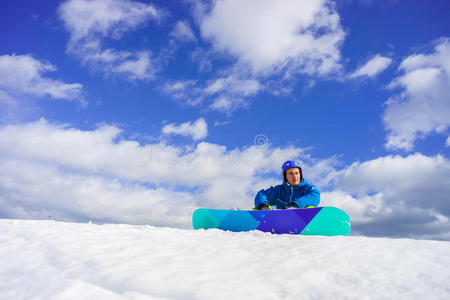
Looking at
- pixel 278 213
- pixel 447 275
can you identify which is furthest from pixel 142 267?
pixel 278 213

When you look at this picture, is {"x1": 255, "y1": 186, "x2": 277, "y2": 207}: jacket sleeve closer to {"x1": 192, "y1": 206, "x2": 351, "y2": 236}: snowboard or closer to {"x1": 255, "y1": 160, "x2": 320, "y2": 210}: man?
{"x1": 255, "y1": 160, "x2": 320, "y2": 210}: man

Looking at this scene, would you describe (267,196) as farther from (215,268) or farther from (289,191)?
(215,268)

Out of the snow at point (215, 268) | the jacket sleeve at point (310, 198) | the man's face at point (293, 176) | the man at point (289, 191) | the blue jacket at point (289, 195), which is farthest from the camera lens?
the man's face at point (293, 176)

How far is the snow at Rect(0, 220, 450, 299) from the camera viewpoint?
2234 millimetres

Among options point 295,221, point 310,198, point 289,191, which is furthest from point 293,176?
point 295,221

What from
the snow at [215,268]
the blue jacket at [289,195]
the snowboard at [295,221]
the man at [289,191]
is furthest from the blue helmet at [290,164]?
the snow at [215,268]

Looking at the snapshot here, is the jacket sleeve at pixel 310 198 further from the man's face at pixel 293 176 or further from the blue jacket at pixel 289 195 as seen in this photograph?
the man's face at pixel 293 176

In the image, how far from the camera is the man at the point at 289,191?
21.1 ft

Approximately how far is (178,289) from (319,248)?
5.67 feet

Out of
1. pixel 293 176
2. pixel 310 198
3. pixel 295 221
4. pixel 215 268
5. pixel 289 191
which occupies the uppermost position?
pixel 293 176

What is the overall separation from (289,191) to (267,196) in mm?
528

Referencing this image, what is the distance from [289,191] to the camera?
671 cm

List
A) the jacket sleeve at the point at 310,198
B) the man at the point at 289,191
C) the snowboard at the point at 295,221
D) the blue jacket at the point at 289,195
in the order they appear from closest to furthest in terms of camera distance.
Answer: the snowboard at the point at 295,221, the jacket sleeve at the point at 310,198, the blue jacket at the point at 289,195, the man at the point at 289,191

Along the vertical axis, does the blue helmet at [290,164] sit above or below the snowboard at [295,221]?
above
